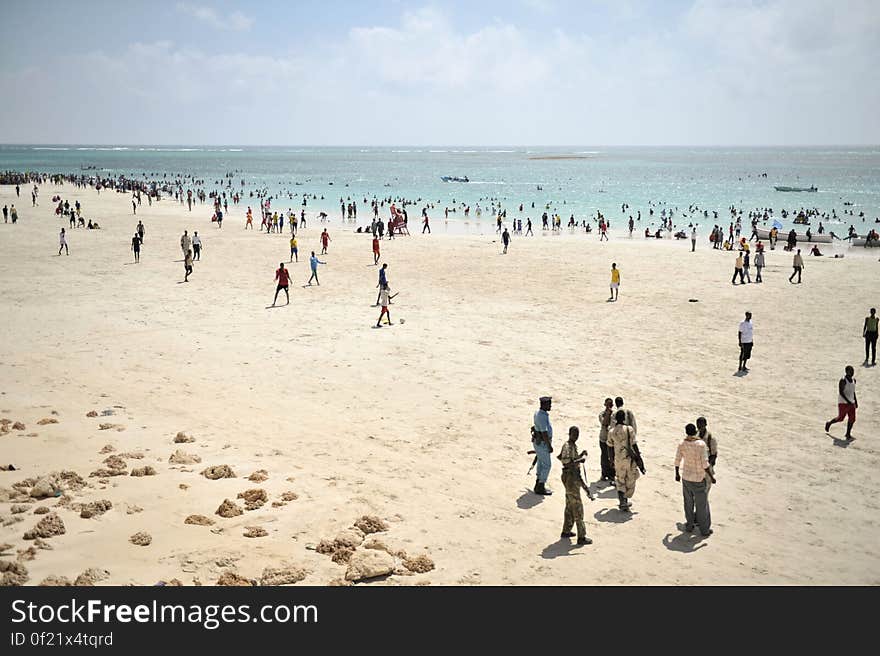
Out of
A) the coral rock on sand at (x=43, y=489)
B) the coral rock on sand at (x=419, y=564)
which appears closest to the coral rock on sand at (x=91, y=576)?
the coral rock on sand at (x=43, y=489)

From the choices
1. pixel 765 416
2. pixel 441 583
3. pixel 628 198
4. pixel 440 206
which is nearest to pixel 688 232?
pixel 440 206

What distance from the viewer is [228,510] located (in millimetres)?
9477

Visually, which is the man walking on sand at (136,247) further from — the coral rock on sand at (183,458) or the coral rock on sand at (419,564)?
the coral rock on sand at (419,564)

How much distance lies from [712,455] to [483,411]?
528 cm

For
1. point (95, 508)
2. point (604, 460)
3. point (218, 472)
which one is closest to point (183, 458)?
point (218, 472)

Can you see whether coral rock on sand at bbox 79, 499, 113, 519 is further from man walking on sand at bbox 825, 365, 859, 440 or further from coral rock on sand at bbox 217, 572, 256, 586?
man walking on sand at bbox 825, 365, 859, 440

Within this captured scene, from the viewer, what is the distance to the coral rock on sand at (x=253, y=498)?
9719mm

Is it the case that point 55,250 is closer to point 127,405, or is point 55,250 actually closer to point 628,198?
point 127,405

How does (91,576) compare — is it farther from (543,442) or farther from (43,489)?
(543,442)

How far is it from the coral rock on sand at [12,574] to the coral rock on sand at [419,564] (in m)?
4.30

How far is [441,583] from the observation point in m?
7.98

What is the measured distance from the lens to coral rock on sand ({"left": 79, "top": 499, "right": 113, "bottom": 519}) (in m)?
9.26

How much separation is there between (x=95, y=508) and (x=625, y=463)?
7.42 metres

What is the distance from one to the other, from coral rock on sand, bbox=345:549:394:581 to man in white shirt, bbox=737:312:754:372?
39.6 feet
